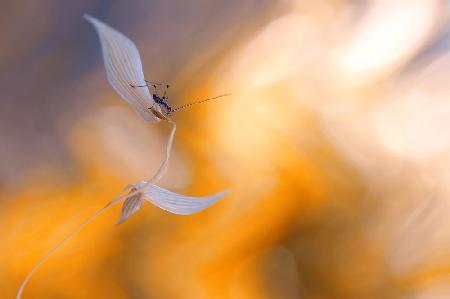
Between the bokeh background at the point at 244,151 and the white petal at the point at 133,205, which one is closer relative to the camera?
the white petal at the point at 133,205

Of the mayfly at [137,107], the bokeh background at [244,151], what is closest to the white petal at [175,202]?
the mayfly at [137,107]

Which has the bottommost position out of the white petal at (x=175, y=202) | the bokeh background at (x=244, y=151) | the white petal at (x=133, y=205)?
the white petal at (x=133, y=205)

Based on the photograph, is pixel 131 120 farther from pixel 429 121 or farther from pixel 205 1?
pixel 429 121

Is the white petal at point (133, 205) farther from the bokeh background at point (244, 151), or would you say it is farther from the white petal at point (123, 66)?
the bokeh background at point (244, 151)

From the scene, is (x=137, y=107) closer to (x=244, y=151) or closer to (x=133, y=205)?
(x=133, y=205)

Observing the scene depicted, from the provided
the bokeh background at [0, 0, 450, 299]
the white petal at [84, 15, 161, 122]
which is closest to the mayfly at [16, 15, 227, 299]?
the white petal at [84, 15, 161, 122]

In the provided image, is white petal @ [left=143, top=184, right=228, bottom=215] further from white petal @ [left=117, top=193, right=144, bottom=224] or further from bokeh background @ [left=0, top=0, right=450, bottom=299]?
bokeh background @ [left=0, top=0, right=450, bottom=299]
